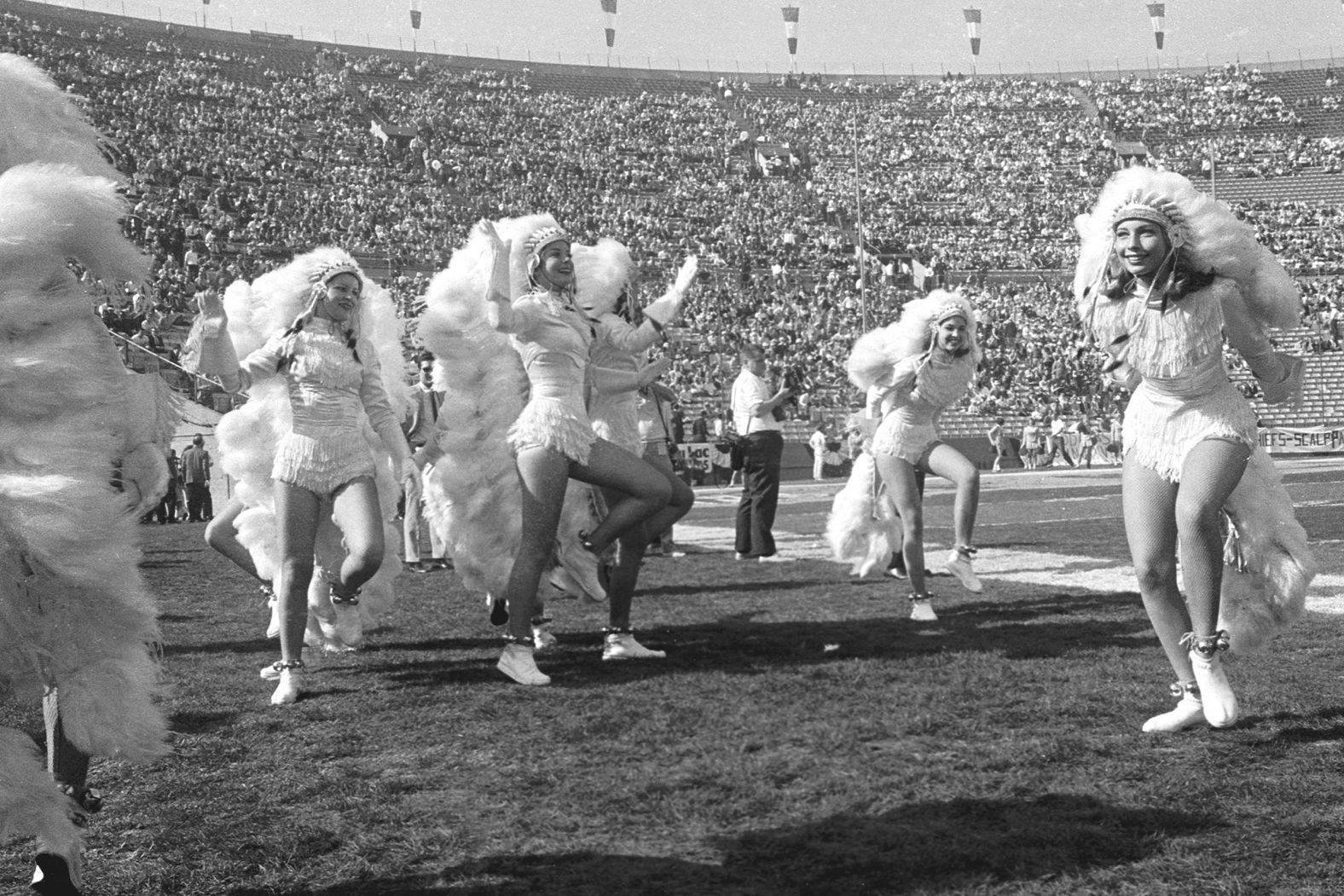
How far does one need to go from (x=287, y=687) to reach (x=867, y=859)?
3.22 metres

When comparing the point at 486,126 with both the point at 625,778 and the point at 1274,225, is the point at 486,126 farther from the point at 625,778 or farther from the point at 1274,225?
the point at 625,778

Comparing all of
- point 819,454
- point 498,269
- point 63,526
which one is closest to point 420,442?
point 498,269

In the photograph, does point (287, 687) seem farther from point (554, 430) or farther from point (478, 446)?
point (478, 446)

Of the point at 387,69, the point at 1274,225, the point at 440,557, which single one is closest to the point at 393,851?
the point at 440,557

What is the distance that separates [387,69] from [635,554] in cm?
5188

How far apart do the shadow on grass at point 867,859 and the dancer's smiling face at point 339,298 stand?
10.8 ft

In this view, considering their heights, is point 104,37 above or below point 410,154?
above

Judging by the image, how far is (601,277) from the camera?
757 centimetres

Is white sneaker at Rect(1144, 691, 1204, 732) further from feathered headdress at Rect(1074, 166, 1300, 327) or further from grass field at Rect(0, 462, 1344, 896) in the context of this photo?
feathered headdress at Rect(1074, 166, 1300, 327)

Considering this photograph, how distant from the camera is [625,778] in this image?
423 cm

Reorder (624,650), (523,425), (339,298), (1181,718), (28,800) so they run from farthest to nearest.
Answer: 1. (624,650)
2. (523,425)
3. (339,298)
4. (1181,718)
5. (28,800)

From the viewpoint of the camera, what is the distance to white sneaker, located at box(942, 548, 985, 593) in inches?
342

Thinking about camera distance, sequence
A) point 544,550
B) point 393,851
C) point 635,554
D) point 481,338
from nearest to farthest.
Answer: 1. point 393,851
2. point 544,550
3. point 635,554
4. point 481,338

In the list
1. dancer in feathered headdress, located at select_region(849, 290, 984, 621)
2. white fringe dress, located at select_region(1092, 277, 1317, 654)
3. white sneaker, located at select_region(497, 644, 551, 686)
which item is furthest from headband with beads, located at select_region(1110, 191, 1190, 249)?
dancer in feathered headdress, located at select_region(849, 290, 984, 621)
